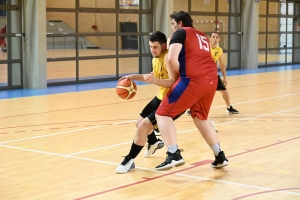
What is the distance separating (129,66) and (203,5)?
176 inches

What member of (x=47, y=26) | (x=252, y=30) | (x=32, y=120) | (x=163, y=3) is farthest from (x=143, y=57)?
(x=32, y=120)

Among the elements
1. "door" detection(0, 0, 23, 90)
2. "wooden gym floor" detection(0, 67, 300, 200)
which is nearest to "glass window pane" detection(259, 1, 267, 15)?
"wooden gym floor" detection(0, 67, 300, 200)

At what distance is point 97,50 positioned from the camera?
18219mm

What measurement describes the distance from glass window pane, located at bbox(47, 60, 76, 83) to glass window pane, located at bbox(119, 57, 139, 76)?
72.4 inches

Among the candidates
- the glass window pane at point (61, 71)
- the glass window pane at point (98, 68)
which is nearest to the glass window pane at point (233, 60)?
the glass window pane at point (98, 68)

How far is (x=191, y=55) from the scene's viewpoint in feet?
20.2

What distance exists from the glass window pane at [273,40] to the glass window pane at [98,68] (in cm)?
903

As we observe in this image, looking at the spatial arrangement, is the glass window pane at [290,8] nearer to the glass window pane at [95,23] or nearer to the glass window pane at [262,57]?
the glass window pane at [262,57]

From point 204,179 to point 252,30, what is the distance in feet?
59.4

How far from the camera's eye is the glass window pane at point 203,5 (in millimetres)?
21703

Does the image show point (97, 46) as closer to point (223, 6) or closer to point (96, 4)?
point (96, 4)

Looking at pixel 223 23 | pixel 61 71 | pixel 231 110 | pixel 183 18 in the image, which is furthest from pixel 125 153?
pixel 223 23

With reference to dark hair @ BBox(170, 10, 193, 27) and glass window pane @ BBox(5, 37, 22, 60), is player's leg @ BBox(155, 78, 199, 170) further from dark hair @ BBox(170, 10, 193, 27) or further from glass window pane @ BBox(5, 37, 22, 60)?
glass window pane @ BBox(5, 37, 22, 60)

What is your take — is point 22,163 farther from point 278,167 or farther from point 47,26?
point 47,26
